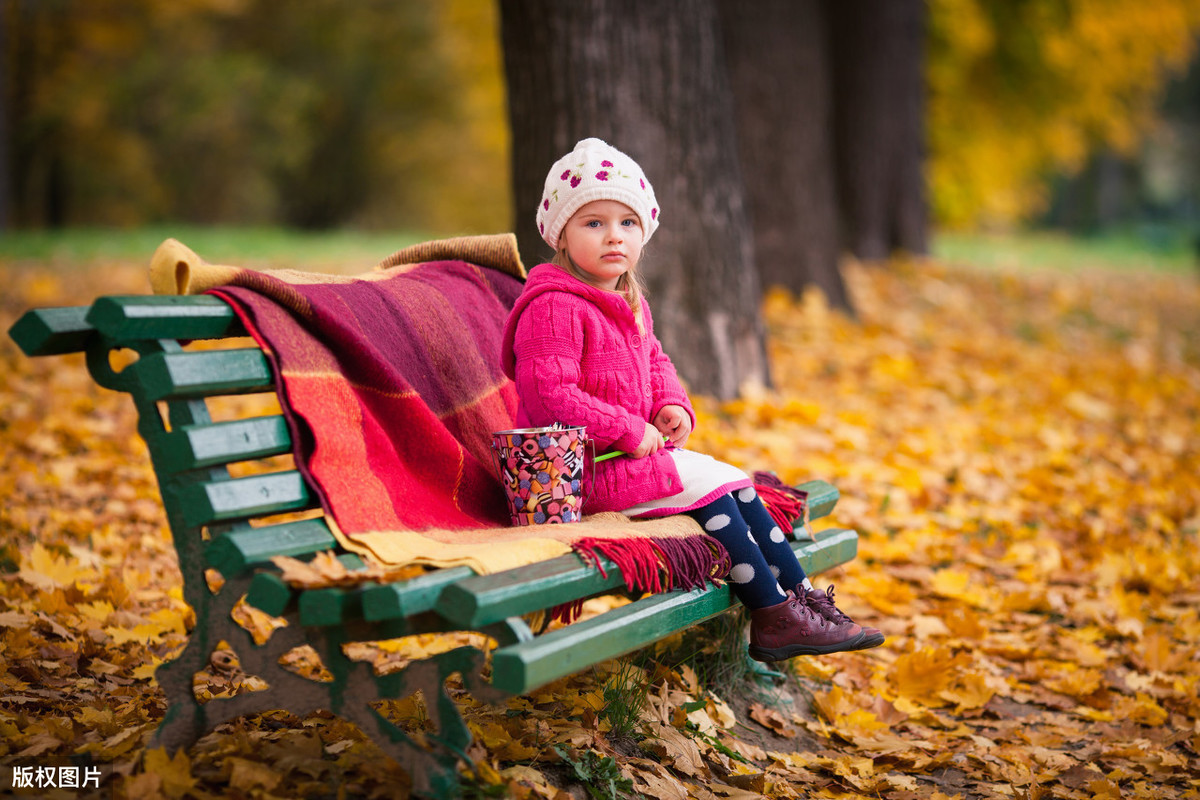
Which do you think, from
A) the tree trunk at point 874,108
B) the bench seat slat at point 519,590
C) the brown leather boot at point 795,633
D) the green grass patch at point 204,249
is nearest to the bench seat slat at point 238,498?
the bench seat slat at point 519,590

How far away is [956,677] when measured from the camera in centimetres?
326

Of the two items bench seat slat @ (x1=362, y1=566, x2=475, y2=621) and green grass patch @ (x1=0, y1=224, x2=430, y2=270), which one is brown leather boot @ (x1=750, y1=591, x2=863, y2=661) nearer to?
bench seat slat @ (x1=362, y1=566, x2=475, y2=621)

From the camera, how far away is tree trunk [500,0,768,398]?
459cm

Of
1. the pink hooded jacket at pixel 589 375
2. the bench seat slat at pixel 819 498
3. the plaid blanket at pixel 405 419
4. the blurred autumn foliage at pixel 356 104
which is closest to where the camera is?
the plaid blanket at pixel 405 419

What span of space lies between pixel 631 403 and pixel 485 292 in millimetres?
728

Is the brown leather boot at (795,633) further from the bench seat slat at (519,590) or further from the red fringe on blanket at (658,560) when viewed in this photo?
the bench seat slat at (519,590)

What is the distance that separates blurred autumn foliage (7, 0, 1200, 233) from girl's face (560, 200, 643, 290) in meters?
8.32

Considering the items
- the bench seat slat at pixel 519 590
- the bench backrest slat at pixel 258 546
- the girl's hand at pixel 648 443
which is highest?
the girl's hand at pixel 648 443

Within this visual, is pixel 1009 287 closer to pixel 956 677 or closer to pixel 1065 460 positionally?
pixel 1065 460

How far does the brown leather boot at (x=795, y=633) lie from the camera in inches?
98.5

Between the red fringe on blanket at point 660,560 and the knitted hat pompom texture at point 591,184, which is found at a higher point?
the knitted hat pompom texture at point 591,184

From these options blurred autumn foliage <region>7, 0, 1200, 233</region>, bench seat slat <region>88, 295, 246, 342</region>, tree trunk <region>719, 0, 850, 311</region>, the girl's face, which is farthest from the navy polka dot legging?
blurred autumn foliage <region>7, 0, 1200, 233</region>

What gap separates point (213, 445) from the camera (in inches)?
78.4

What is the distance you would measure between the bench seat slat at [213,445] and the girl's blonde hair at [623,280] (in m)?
0.88
